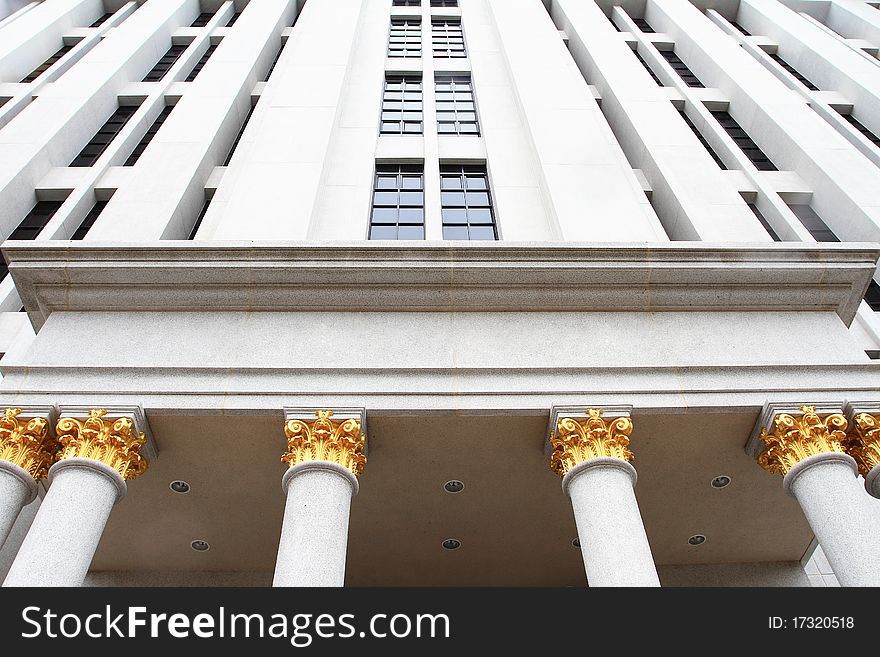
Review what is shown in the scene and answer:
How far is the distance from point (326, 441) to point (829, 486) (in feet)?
26.6

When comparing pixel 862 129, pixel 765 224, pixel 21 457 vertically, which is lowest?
pixel 21 457

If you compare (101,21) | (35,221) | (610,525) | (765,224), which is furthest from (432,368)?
(101,21)

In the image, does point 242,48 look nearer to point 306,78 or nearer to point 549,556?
point 306,78

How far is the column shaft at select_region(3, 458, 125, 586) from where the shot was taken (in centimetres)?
1052

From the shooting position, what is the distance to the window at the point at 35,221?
21.3 m

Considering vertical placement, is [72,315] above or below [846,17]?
below

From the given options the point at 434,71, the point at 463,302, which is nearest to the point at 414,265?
the point at 463,302

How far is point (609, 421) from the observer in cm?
1299

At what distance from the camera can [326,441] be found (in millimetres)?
12641

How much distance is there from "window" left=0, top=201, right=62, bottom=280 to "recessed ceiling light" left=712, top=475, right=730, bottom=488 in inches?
735

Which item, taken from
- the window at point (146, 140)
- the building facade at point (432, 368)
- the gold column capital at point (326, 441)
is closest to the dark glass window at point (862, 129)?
the building facade at point (432, 368)

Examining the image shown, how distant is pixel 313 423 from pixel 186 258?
4.31m

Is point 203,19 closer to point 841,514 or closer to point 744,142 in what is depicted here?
point 744,142

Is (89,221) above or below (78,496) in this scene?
above
